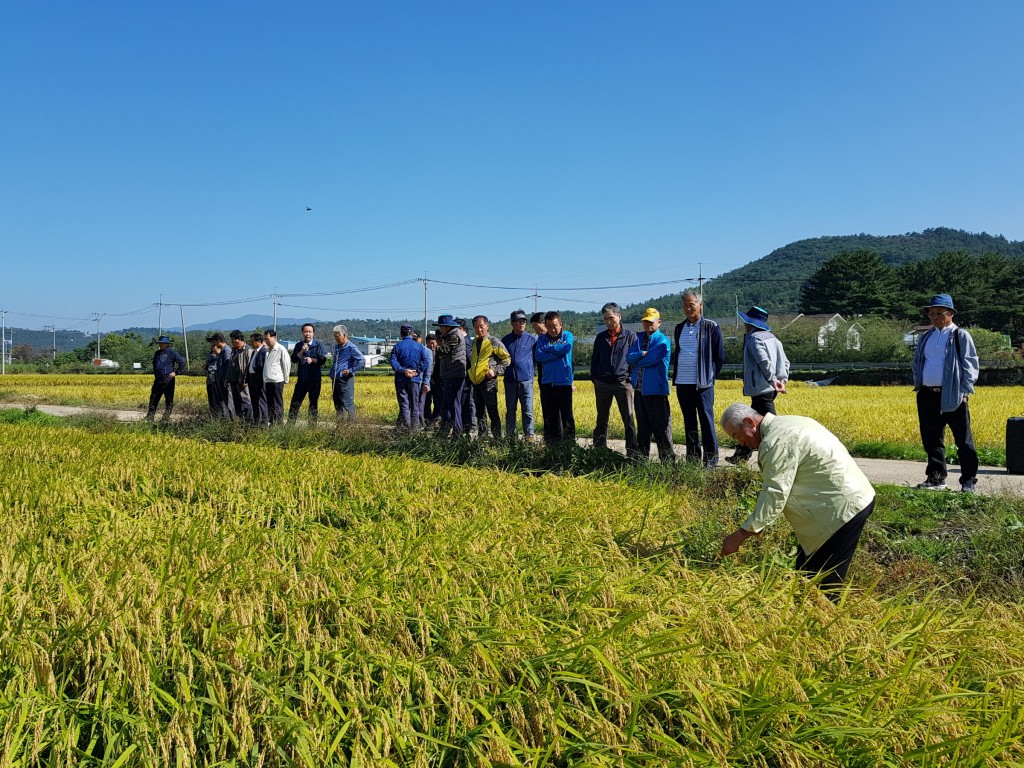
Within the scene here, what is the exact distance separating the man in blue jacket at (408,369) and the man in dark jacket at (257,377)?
2669 millimetres

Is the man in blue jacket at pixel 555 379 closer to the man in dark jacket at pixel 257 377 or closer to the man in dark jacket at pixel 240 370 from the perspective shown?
the man in dark jacket at pixel 257 377

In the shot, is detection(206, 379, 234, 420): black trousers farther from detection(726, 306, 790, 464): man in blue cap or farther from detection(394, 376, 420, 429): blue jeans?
detection(726, 306, 790, 464): man in blue cap

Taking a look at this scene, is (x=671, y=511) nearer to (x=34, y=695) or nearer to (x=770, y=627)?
(x=770, y=627)

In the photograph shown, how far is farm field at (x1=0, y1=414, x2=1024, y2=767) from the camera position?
83.9 inches

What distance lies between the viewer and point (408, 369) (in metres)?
12.7

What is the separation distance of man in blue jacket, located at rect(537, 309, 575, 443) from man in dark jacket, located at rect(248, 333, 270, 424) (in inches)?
233

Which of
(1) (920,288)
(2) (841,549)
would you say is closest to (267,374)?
(2) (841,549)

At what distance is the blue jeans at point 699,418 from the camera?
866cm

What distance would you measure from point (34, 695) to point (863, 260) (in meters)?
94.3

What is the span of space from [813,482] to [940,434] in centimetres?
493

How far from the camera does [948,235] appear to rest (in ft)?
559

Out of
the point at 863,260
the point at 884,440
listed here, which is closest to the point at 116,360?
the point at 863,260

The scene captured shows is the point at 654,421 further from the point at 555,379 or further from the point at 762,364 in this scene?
the point at 555,379

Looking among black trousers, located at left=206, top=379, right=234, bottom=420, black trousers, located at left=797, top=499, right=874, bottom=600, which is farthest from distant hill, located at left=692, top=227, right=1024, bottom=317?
black trousers, located at left=797, top=499, right=874, bottom=600
